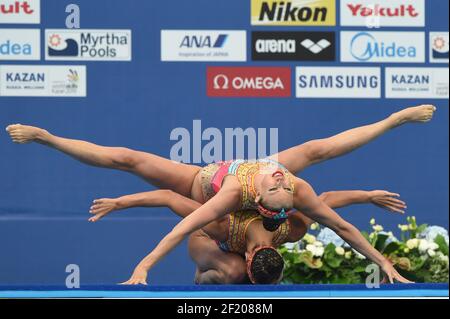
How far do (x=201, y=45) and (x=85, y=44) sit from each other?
719 mm

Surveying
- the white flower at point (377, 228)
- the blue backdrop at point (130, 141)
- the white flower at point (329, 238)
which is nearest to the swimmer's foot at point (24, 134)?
the blue backdrop at point (130, 141)

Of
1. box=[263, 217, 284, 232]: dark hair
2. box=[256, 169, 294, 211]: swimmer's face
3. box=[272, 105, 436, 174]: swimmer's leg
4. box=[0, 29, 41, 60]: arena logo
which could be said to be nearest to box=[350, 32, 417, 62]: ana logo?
box=[272, 105, 436, 174]: swimmer's leg

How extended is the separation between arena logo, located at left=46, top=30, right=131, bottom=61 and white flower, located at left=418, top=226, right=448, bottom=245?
2.19 m

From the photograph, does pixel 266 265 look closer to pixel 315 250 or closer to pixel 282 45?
pixel 315 250

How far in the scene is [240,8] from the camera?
6355mm

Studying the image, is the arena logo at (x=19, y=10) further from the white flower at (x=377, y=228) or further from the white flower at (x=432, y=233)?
the white flower at (x=432, y=233)

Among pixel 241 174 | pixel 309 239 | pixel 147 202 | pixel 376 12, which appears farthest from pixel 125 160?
pixel 376 12

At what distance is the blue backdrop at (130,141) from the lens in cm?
622

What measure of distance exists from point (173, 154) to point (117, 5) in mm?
993

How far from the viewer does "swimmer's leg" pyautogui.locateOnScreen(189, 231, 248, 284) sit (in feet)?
18.1

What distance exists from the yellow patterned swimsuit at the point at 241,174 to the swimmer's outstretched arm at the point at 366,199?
47 centimetres

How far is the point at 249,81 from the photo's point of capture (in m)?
6.36

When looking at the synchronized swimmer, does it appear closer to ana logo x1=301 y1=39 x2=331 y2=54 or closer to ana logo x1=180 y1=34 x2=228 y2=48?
ana logo x1=301 y1=39 x2=331 y2=54
